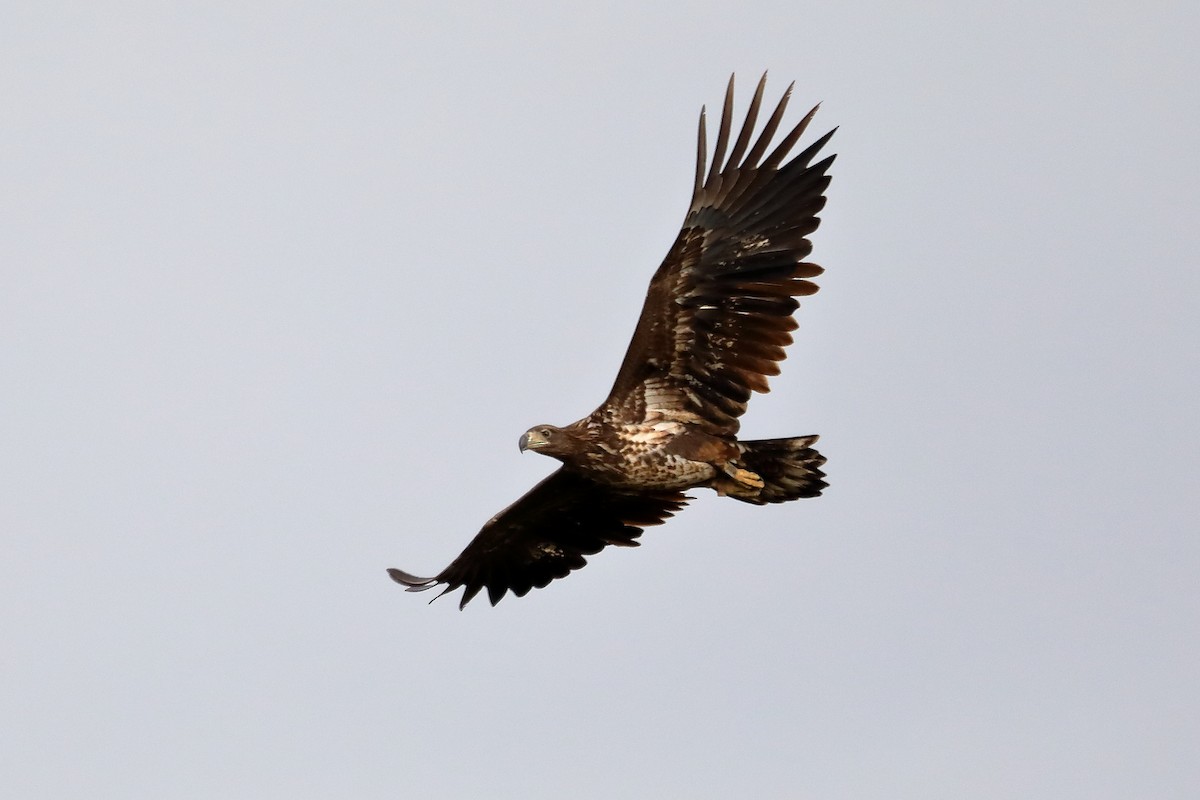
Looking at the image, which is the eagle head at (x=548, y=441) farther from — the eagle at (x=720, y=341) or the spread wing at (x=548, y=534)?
the spread wing at (x=548, y=534)

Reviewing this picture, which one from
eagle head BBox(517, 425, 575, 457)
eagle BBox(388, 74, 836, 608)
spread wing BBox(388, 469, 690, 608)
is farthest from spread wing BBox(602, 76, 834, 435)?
spread wing BBox(388, 469, 690, 608)

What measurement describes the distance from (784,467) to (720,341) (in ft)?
3.97

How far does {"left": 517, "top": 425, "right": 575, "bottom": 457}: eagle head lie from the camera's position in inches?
733

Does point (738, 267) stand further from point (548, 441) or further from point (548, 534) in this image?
point (548, 534)

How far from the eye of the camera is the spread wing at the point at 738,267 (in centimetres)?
1816

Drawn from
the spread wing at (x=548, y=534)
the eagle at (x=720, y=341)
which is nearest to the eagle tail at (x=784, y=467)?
the eagle at (x=720, y=341)

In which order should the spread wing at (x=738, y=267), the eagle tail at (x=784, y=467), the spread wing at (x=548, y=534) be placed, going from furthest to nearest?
1. the spread wing at (x=548, y=534)
2. the eagle tail at (x=784, y=467)
3. the spread wing at (x=738, y=267)

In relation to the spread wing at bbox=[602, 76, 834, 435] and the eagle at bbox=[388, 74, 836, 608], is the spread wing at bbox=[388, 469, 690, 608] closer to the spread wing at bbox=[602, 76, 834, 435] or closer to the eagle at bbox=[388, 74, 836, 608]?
the eagle at bbox=[388, 74, 836, 608]

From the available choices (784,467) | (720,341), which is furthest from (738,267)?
(784,467)

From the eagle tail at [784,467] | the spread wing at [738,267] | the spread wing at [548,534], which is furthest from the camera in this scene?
the spread wing at [548,534]

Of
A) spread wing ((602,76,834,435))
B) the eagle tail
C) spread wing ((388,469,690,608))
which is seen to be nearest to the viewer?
spread wing ((602,76,834,435))

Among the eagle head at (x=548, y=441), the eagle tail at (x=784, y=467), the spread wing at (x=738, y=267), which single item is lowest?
the eagle tail at (x=784, y=467)

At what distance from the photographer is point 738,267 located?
715 inches

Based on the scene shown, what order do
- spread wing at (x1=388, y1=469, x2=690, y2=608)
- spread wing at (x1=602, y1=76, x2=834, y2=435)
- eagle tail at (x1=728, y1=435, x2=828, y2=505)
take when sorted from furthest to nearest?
spread wing at (x1=388, y1=469, x2=690, y2=608)
eagle tail at (x1=728, y1=435, x2=828, y2=505)
spread wing at (x1=602, y1=76, x2=834, y2=435)
